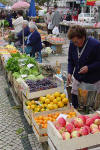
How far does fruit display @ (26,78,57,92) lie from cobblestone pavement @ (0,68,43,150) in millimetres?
774

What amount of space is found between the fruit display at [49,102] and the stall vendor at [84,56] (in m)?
0.45

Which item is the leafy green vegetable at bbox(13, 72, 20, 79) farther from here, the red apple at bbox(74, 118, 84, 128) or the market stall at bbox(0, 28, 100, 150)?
the red apple at bbox(74, 118, 84, 128)

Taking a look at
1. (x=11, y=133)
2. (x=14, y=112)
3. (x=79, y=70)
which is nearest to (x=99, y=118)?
(x=79, y=70)

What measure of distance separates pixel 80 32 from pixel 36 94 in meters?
1.65

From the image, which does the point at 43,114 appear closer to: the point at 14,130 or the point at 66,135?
the point at 14,130

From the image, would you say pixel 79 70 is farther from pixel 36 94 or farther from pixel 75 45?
pixel 36 94

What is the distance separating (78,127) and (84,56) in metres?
1.36

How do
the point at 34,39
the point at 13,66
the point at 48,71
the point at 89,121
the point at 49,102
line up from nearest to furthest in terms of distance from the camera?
1. the point at 89,121
2. the point at 49,102
3. the point at 48,71
4. the point at 13,66
5. the point at 34,39

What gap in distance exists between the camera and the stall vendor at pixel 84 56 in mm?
3740

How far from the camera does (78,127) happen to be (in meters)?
2.97

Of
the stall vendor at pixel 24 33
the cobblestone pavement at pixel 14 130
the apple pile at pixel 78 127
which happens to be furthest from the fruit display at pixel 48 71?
the stall vendor at pixel 24 33

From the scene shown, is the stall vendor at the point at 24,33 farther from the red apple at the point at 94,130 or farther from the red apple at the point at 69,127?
the red apple at the point at 94,130

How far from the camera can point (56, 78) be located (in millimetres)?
5309

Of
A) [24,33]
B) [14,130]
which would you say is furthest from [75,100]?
[24,33]
